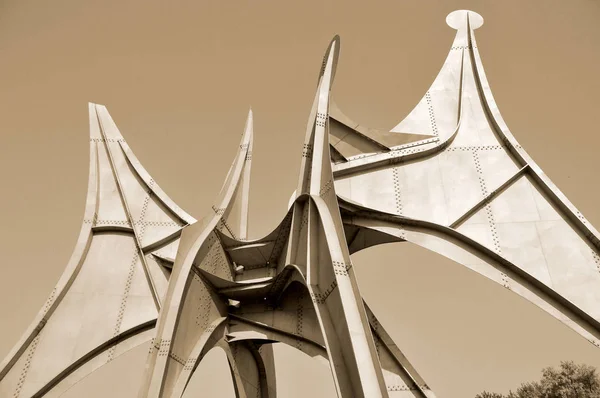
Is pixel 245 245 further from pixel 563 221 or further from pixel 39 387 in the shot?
pixel 563 221

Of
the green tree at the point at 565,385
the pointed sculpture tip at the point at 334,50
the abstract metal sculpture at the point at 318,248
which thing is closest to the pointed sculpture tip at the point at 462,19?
the abstract metal sculpture at the point at 318,248

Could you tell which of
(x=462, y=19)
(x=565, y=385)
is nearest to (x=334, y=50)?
(x=462, y=19)

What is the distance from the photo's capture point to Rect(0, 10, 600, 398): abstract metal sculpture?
9789mm

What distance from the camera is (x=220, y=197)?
12.4 metres

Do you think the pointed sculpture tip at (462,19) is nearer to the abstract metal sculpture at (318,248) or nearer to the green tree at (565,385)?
the abstract metal sculpture at (318,248)

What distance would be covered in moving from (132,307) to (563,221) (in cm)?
1063

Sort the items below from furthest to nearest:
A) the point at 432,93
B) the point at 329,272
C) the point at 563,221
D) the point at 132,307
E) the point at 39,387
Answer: the point at 432,93 < the point at 132,307 < the point at 39,387 < the point at 563,221 < the point at 329,272

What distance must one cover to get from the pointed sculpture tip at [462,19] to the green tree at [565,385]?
17112 mm

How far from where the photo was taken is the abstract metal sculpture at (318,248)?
9.79 metres

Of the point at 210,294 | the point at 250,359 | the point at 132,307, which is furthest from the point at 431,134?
the point at 132,307

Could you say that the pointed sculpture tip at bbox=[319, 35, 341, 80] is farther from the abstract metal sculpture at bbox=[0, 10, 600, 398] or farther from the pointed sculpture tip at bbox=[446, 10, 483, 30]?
the pointed sculpture tip at bbox=[446, 10, 483, 30]

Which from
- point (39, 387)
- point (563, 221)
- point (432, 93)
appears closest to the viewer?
point (563, 221)

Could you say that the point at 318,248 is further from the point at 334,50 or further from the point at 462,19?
the point at 462,19

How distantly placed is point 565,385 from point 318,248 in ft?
63.9
